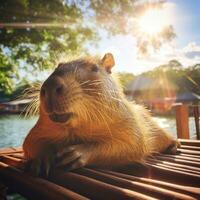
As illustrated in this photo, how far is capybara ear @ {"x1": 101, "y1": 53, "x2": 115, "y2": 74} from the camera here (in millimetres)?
2812

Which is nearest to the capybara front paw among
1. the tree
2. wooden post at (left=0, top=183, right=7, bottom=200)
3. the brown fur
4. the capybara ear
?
the brown fur

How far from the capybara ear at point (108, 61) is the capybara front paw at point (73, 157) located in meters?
0.91

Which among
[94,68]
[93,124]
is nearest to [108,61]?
[94,68]

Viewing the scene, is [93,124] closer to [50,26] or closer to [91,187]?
[91,187]

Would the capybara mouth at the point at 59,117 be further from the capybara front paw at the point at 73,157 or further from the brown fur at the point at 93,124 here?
the capybara front paw at the point at 73,157

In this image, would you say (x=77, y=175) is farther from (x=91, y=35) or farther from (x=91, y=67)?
(x=91, y=35)

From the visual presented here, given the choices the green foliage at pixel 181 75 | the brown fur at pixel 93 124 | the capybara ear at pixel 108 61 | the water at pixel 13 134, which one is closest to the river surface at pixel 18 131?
the water at pixel 13 134

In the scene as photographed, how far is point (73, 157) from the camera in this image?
213cm

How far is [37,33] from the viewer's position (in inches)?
458

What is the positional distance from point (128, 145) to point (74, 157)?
0.51 m

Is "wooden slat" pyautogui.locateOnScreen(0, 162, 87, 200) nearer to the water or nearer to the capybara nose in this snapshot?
the capybara nose

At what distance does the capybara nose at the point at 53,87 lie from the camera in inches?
77.2

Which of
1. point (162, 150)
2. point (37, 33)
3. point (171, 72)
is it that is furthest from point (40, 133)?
point (171, 72)

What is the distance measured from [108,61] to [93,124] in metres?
0.76
